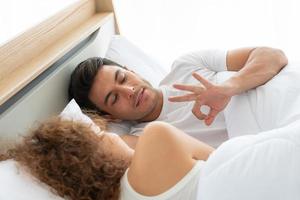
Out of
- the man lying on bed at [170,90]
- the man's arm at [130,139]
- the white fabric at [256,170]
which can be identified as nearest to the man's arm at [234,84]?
the man lying on bed at [170,90]

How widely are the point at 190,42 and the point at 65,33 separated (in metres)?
0.90

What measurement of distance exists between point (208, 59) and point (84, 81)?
56 centimetres

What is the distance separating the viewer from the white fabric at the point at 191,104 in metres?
1.46

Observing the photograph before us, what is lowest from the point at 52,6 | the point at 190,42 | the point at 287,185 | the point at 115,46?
the point at 190,42

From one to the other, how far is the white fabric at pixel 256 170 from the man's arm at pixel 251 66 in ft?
1.68

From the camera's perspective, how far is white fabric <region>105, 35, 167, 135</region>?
1.83 m

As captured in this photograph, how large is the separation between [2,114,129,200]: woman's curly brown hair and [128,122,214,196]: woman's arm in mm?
66

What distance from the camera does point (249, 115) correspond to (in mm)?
1285

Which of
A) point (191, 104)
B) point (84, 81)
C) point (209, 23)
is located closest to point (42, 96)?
point (84, 81)

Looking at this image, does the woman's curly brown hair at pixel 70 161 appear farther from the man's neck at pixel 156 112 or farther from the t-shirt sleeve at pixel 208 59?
the t-shirt sleeve at pixel 208 59

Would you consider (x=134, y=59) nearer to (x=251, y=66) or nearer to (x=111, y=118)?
(x=111, y=118)

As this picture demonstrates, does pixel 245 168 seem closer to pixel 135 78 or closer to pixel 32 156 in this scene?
pixel 32 156

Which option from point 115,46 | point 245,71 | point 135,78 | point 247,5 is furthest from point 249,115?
point 247,5

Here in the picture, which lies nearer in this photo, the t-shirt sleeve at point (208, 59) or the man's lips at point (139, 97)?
the man's lips at point (139, 97)
